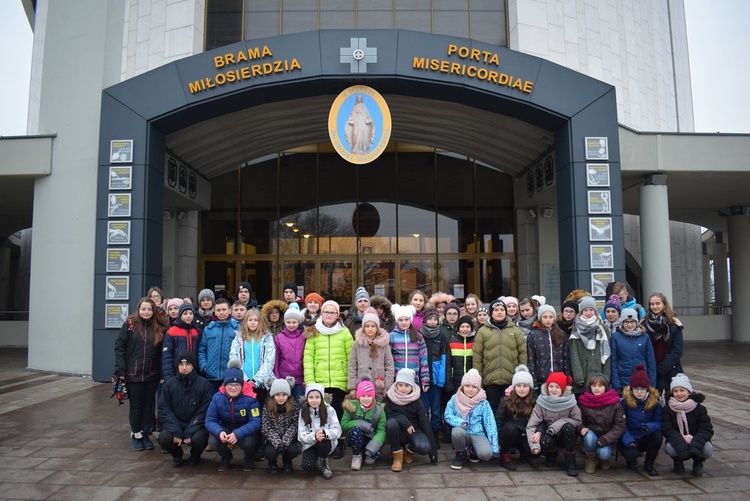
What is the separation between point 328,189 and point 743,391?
37.4ft

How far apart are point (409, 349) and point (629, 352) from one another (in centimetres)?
247

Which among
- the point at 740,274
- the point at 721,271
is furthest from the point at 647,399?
the point at 721,271

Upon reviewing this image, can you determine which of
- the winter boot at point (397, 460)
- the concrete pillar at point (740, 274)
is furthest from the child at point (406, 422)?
the concrete pillar at point (740, 274)

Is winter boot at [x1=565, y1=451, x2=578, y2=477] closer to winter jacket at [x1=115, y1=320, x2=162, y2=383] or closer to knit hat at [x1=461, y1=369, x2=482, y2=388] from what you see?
knit hat at [x1=461, y1=369, x2=482, y2=388]

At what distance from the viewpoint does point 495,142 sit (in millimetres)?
13688

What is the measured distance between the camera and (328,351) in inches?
234

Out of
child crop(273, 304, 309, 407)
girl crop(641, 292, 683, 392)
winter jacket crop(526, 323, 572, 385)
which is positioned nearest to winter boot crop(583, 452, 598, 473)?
winter jacket crop(526, 323, 572, 385)

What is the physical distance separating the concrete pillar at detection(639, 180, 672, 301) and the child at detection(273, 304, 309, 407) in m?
8.69

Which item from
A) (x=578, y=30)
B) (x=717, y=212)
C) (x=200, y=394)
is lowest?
(x=200, y=394)

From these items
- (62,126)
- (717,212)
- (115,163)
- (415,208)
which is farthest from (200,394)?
(717,212)

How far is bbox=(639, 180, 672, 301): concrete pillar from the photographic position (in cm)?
1157

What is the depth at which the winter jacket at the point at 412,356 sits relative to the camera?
233 inches

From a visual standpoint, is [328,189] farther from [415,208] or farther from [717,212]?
[717,212]

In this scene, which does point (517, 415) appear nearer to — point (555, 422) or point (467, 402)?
point (555, 422)
